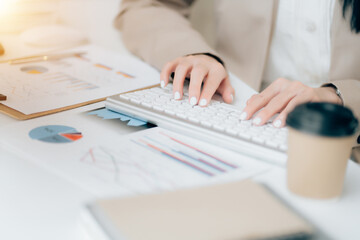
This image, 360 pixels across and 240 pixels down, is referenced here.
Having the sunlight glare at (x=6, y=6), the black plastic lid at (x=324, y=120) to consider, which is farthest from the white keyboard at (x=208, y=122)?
the sunlight glare at (x=6, y=6)

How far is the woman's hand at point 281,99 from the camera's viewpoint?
1.91 ft

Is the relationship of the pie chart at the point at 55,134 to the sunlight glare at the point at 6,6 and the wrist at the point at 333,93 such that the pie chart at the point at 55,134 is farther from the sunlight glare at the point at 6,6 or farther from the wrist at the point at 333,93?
the sunlight glare at the point at 6,6

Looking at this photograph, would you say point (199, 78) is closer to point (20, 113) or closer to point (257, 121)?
point (257, 121)

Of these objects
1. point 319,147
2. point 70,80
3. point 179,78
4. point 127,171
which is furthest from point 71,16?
point 319,147

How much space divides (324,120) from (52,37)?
0.85 m

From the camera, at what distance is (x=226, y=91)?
725 mm

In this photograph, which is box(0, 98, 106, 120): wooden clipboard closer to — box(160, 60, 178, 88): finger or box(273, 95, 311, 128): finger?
box(160, 60, 178, 88): finger

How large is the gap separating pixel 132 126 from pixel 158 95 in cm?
11

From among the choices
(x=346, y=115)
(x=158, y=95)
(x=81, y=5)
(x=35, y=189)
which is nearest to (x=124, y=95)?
(x=158, y=95)

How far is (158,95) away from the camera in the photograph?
681 mm

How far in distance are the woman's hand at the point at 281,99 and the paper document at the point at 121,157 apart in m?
0.10

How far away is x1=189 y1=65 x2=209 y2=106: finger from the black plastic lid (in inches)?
10.9

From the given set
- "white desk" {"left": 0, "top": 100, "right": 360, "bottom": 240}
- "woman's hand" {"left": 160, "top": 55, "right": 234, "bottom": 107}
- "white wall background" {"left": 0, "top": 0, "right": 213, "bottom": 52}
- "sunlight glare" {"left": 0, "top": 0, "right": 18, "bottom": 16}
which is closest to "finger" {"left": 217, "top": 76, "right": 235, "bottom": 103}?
"woman's hand" {"left": 160, "top": 55, "right": 234, "bottom": 107}

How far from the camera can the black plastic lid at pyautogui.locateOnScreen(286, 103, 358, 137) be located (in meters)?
0.37
